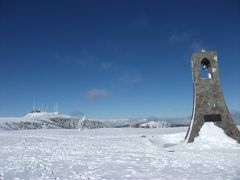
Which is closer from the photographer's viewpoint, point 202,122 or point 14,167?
point 14,167

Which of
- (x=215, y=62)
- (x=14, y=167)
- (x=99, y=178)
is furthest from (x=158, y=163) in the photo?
(x=215, y=62)

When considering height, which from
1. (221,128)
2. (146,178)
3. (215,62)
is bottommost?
(146,178)

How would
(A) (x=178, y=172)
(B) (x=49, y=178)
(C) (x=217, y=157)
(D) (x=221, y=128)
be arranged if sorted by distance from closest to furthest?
(B) (x=49, y=178)
(A) (x=178, y=172)
(C) (x=217, y=157)
(D) (x=221, y=128)

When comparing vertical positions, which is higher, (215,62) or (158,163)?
(215,62)

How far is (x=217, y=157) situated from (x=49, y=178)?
391 inches

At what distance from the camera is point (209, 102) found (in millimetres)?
24438

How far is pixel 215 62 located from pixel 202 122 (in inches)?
Result: 221

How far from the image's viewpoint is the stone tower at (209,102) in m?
23.6

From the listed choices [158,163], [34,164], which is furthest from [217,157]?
[34,164]

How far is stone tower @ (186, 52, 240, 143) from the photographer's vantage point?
23625mm

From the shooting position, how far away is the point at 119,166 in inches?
523

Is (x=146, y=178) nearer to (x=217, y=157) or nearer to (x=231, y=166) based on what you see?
(x=231, y=166)

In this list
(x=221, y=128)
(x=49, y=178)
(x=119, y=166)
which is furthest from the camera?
(x=221, y=128)

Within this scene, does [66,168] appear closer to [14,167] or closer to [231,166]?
[14,167]
